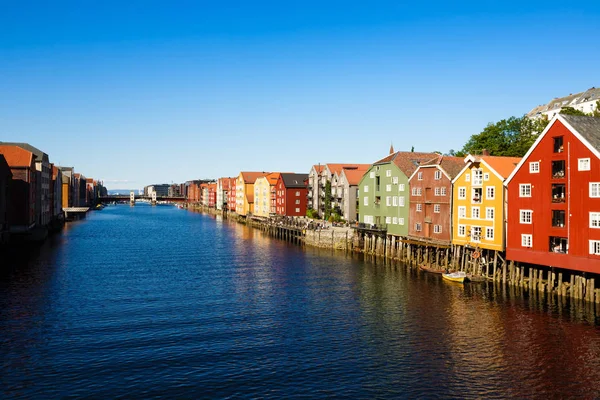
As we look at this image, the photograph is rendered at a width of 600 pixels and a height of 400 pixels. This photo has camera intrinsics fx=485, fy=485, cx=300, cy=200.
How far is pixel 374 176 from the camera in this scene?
84875 millimetres

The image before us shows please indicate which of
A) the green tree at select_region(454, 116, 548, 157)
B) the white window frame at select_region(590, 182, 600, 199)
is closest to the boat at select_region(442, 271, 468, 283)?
the white window frame at select_region(590, 182, 600, 199)

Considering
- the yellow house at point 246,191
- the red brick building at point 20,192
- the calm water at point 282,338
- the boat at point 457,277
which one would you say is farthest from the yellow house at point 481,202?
the yellow house at point 246,191

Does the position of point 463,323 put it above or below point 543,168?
below

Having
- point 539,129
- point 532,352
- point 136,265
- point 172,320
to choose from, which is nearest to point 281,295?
point 172,320

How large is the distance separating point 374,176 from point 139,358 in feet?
202

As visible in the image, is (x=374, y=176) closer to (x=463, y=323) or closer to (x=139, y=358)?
(x=463, y=323)

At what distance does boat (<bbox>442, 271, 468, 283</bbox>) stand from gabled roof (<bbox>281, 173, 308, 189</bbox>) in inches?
3069

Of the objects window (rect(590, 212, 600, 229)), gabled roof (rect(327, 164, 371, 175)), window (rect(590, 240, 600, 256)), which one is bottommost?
window (rect(590, 240, 600, 256))

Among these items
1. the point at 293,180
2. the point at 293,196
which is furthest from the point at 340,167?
the point at 293,180

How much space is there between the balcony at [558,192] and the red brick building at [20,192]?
83324 mm

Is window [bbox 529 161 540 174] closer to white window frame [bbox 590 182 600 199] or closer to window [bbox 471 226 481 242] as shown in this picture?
white window frame [bbox 590 182 600 199]

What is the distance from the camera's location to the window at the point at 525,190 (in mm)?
49375

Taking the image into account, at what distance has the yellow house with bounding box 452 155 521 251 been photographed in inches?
2152

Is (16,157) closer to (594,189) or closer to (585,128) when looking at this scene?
(585,128)
